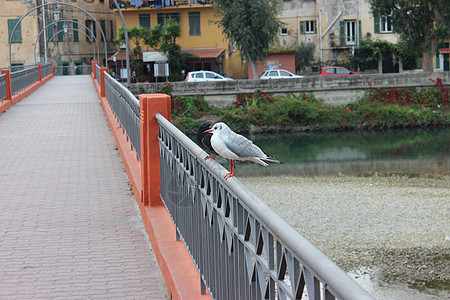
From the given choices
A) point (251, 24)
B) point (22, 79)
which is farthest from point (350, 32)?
point (22, 79)

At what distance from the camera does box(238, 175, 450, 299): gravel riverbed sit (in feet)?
41.8

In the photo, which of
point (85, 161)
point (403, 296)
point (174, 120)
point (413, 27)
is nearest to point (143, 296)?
point (85, 161)

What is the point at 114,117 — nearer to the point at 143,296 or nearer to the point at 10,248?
the point at 10,248

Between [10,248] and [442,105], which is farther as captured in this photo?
[442,105]

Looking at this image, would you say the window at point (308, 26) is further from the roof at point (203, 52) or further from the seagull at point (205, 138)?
the seagull at point (205, 138)

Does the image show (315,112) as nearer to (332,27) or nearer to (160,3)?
(332,27)

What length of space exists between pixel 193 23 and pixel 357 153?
27.3m

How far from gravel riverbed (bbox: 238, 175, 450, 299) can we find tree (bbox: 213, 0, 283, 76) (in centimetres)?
2120

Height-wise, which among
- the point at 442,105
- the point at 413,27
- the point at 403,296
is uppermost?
the point at 413,27

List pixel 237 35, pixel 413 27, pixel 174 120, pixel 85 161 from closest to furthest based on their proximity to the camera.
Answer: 1. pixel 85 161
2. pixel 174 120
3. pixel 413 27
4. pixel 237 35

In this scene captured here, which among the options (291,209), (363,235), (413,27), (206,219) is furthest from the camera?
(413,27)

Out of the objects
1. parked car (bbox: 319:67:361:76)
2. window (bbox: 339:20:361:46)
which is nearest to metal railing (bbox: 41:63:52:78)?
parked car (bbox: 319:67:361:76)

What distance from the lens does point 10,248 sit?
5977 millimetres

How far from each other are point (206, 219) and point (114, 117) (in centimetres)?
1111
